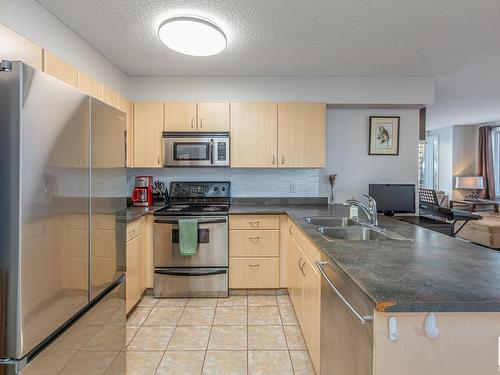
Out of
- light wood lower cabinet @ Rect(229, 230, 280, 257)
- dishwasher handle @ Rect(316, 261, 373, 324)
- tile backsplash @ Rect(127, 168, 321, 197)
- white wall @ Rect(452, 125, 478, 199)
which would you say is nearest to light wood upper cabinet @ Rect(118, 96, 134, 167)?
tile backsplash @ Rect(127, 168, 321, 197)

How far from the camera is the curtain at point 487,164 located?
635 cm

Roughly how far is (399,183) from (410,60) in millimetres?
1436

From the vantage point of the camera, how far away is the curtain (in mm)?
6352

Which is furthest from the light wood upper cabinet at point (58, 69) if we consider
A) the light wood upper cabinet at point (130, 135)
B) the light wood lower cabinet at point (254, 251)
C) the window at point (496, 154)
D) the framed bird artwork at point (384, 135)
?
the window at point (496, 154)

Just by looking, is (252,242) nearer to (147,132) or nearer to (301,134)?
(301,134)

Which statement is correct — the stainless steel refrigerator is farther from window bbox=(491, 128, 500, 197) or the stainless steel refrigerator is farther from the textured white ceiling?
window bbox=(491, 128, 500, 197)

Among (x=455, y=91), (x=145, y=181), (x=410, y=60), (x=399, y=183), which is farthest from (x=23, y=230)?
(x=455, y=91)

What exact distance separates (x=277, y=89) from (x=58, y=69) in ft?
6.91

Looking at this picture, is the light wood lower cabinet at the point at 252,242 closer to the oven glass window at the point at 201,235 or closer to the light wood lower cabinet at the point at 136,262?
the oven glass window at the point at 201,235

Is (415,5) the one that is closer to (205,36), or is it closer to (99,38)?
(205,36)

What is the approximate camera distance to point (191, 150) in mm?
3150

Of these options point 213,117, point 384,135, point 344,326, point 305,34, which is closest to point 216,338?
point 344,326

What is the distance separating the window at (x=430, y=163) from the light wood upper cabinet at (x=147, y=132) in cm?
663

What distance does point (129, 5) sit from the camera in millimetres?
1925
